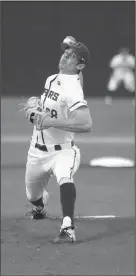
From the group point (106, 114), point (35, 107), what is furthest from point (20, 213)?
point (106, 114)

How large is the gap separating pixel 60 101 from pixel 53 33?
35.7 feet

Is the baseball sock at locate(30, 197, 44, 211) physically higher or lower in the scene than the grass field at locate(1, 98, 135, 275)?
higher

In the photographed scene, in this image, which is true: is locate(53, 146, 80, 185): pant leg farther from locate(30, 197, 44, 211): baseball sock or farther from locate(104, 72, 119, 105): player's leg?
locate(104, 72, 119, 105): player's leg

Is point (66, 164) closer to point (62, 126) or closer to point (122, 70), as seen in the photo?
point (62, 126)

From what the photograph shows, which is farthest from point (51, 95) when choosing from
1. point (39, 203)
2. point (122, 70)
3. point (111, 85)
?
point (111, 85)

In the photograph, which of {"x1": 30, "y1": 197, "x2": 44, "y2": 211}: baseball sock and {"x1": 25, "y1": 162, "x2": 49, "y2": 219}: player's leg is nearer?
{"x1": 25, "y1": 162, "x2": 49, "y2": 219}: player's leg

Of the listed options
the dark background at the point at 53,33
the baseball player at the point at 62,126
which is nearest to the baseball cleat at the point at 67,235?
the baseball player at the point at 62,126

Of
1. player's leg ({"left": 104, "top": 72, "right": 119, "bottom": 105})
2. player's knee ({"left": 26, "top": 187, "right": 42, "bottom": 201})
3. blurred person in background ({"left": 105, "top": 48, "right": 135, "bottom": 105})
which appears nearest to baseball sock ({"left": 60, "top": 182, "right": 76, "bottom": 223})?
player's knee ({"left": 26, "top": 187, "right": 42, "bottom": 201})

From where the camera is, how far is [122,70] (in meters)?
16.2

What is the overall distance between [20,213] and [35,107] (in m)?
1.64

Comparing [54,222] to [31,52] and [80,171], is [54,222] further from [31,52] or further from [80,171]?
[31,52]

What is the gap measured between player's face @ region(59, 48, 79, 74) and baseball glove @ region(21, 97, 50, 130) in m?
0.37

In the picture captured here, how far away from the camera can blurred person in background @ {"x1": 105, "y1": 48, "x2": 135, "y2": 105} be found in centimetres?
1600

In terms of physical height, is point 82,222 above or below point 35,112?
below
